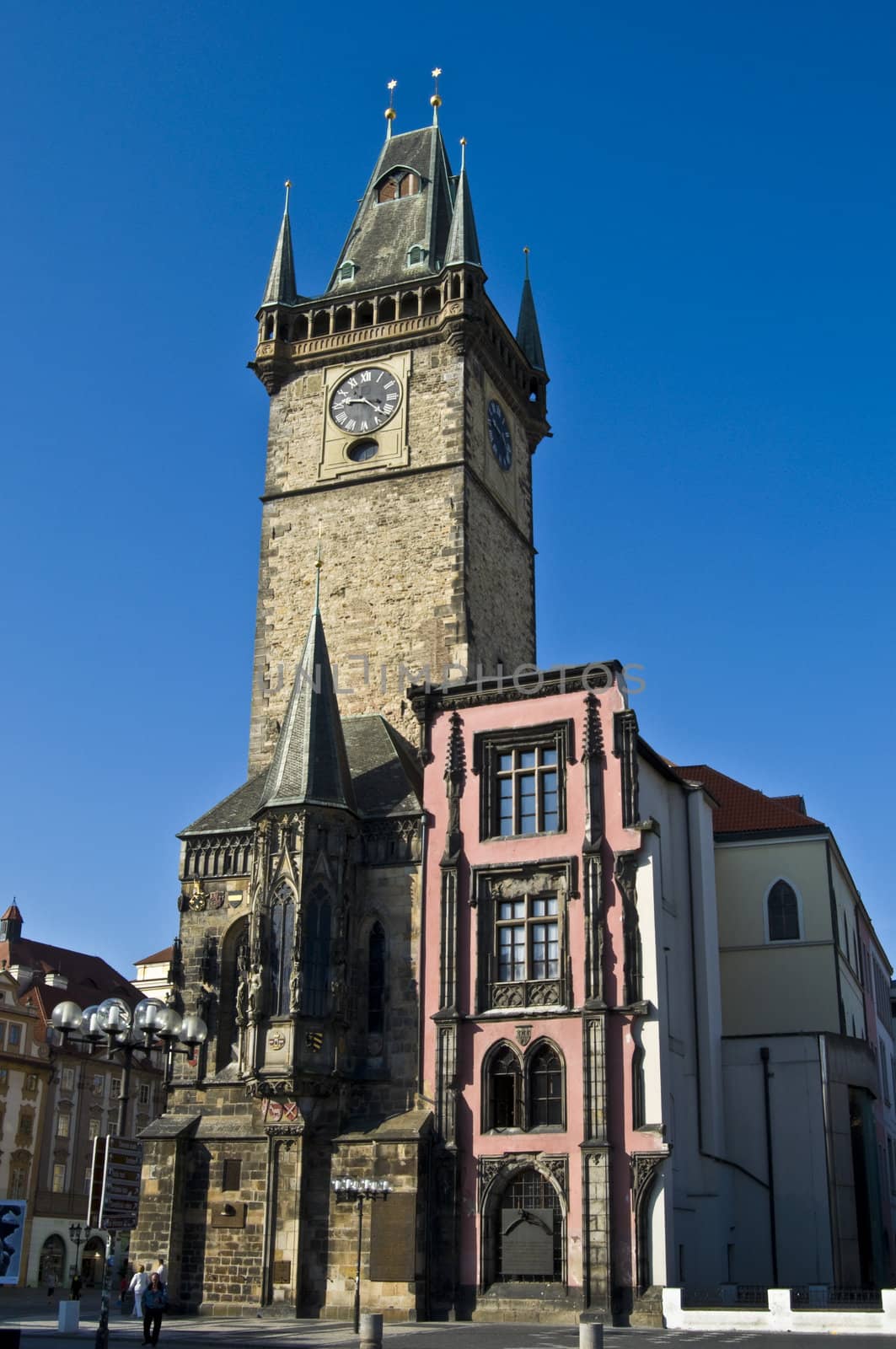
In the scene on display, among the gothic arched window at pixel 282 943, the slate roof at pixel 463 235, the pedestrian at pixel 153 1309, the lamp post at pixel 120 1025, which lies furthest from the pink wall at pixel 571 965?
the slate roof at pixel 463 235

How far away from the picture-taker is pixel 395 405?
138 ft

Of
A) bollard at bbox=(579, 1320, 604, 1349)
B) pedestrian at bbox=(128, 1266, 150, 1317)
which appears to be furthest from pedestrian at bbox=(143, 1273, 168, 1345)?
bollard at bbox=(579, 1320, 604, 1349)

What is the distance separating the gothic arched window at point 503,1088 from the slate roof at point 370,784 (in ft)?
19.7

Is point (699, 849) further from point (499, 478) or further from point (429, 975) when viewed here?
point (499, 478)

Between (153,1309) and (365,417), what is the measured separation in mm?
26764

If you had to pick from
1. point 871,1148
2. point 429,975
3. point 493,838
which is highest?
point 493,838

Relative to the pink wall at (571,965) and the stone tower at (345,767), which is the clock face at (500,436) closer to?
the stone tower at (345,767)

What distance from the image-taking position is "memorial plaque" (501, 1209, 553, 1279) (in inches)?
1126

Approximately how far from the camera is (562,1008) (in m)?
30.0

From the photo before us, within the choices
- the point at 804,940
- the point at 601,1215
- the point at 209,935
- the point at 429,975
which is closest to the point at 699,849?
the point at 804,940

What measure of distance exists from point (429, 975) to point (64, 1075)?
113 feet

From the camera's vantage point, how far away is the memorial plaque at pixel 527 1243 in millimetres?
28594

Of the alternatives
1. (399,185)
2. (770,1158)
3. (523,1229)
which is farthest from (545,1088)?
(399,185)

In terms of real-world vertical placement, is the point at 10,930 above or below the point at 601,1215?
above
